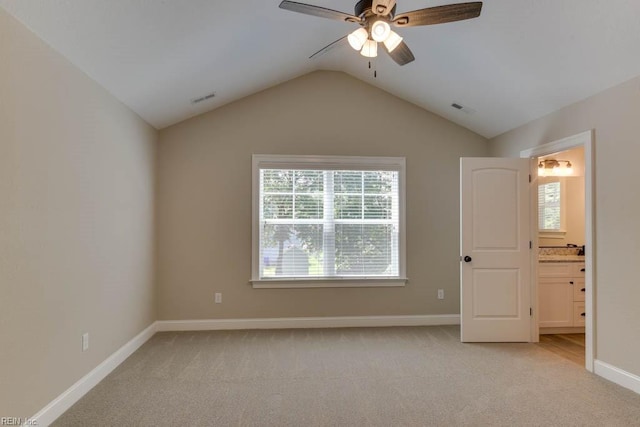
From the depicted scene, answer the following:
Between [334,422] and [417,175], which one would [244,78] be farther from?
[334,422]

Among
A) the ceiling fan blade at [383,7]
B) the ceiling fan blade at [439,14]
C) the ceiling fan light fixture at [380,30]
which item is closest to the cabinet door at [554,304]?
the ceiling fan blade at [439,14]

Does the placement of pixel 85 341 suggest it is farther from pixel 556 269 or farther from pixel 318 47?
pixel 556 269

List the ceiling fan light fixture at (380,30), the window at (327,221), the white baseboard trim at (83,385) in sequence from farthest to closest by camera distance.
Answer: the window at (327,221), the white baseboard trim at (83,385), the ceiling fan light fixture at (380,30)

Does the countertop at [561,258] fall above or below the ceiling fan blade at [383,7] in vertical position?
below

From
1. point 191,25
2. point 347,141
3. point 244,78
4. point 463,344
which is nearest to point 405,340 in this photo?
point 463,344

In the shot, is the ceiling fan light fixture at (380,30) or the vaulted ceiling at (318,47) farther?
the vaulted ceiling at (318,47)

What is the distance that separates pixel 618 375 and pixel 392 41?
323cm

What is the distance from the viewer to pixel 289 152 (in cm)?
443

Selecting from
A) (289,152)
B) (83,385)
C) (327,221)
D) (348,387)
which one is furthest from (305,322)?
(83,385)

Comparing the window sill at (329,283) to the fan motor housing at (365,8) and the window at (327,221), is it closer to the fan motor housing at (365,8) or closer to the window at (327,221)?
the window at (327,221)

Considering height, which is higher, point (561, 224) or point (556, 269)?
point (561, 224)

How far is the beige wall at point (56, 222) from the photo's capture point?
76.4 inches

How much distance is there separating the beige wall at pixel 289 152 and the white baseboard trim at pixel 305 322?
74 mm

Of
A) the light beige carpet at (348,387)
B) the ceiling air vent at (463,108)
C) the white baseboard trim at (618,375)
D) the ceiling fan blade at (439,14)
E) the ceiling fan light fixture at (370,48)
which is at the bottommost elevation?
the light beige carpet at (348,387)
